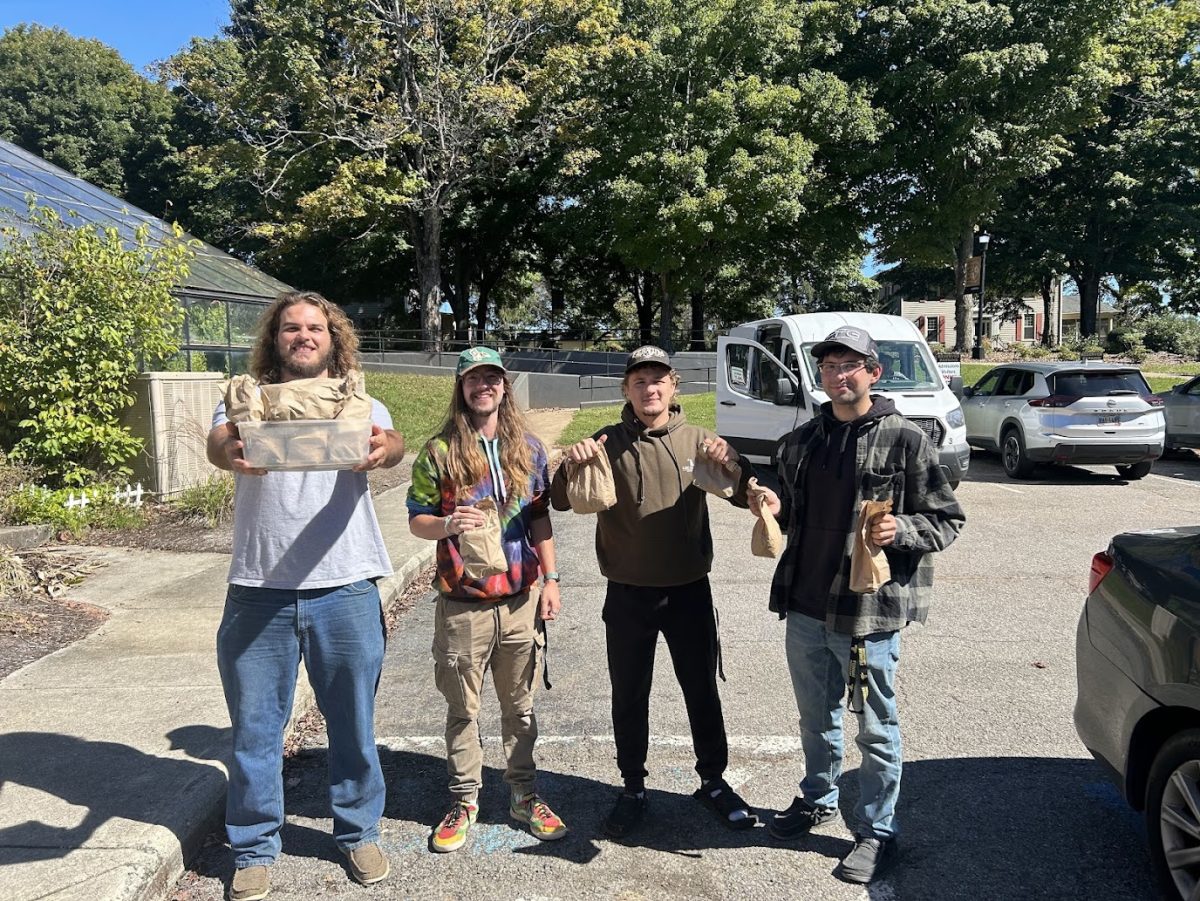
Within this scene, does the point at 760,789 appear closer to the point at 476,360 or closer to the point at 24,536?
the point at 476,360

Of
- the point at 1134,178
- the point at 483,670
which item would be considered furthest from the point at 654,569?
the point at 1134,178

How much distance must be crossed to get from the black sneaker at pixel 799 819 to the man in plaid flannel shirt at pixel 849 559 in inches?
7.5

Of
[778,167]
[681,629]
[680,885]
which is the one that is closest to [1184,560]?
[681,629]

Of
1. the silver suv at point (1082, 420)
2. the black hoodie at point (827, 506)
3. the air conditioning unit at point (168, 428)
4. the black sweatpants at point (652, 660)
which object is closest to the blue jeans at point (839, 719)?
the black hoodie at point (827, 506)

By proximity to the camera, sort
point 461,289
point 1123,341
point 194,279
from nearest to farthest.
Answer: point 194,279
point 1123,341
point 461,289

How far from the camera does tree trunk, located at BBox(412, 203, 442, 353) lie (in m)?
27.7

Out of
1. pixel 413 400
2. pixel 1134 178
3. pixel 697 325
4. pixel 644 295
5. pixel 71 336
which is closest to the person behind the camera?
pixel 71 336

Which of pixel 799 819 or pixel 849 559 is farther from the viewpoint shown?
pixel 799 819

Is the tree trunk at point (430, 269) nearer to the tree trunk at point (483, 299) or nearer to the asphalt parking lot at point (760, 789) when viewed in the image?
the tree trunk at point (483, 299)

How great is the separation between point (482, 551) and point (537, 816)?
112 cm

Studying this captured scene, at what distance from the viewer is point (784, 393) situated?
10656 millimetres

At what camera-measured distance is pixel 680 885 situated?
2844 mm

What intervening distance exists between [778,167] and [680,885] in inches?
948

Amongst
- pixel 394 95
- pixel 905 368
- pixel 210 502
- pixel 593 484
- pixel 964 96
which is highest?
pixel 394 95
